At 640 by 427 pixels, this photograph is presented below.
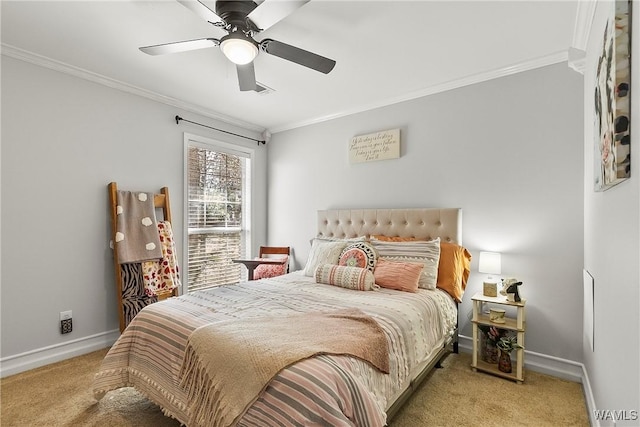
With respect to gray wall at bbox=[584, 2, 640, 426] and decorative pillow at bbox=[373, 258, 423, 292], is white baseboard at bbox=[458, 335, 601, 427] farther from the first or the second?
decorative pillow at bbox=[373, 258, 423, 292]

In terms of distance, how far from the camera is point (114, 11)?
1979 millimetres

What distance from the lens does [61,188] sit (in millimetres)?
2695

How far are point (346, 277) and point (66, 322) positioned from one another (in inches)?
100

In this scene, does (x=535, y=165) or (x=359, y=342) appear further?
(x=535, y=165)

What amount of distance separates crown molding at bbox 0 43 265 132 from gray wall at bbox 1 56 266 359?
0.04 meters

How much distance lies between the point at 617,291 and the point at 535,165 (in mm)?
1592

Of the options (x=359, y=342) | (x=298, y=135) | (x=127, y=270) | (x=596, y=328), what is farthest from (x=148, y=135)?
(x=596, y=328)

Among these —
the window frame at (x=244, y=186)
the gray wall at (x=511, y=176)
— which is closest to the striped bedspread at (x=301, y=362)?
the gray wall at (x=511, y=176)

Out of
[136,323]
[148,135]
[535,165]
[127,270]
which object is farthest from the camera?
[148,135]

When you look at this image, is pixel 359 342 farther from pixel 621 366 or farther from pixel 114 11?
pixel 114 11

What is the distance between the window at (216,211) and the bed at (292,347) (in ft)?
4.74

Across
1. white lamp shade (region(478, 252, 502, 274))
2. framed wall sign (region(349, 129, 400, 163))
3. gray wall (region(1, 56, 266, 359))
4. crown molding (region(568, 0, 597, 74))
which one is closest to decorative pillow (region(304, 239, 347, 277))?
framed wall sign (region(349, 129, 400, 163))

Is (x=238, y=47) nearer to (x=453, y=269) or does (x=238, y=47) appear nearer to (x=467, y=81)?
(x=467, y=81)

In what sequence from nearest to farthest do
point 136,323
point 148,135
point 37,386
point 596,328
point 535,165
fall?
point 596,328
point 136,323
point 37,386
point 535,165
point 148,135
